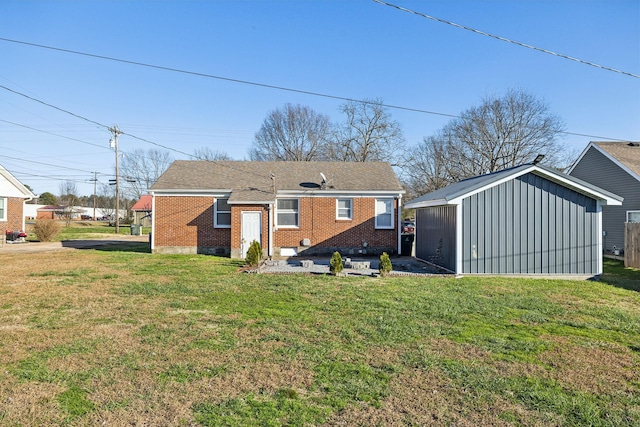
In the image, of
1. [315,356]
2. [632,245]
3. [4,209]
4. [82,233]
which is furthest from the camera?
[82,233]

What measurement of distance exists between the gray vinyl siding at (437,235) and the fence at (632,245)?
6957mm

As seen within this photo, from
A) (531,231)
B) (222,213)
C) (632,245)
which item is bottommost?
(632,245)

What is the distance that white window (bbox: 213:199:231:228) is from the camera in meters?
18.2

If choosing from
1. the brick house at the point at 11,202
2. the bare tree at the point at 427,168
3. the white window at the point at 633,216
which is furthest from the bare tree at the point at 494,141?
the brick house at the point at 11,202

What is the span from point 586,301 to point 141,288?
10068 millimetres

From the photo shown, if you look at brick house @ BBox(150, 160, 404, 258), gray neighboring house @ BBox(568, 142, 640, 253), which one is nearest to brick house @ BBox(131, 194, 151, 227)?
brick house @ BBox(150, 160, 404, 258)

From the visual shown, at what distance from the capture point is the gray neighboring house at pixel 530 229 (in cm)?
1196

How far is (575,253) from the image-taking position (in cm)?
1206

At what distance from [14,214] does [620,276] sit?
107 ft

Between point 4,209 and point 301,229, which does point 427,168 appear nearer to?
point 301,229

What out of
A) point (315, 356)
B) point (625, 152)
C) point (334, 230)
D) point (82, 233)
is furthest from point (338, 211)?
point (82, 233)

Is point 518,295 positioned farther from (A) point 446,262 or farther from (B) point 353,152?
(B) point 353,152

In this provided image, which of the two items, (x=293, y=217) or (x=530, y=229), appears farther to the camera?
(x=293, y=217)

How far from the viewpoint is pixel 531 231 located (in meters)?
12.0
